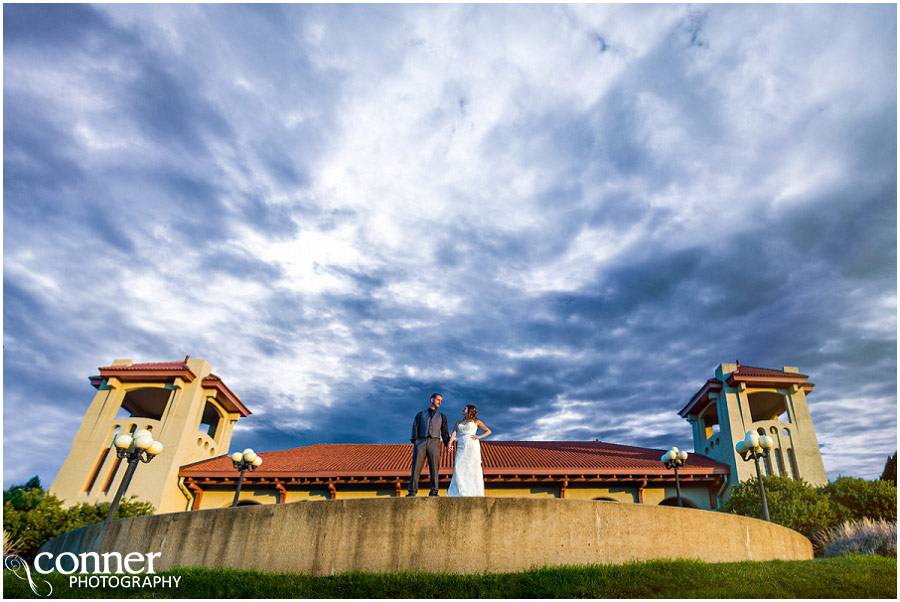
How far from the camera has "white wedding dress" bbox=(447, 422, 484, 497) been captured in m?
9.65

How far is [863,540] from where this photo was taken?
11.3m

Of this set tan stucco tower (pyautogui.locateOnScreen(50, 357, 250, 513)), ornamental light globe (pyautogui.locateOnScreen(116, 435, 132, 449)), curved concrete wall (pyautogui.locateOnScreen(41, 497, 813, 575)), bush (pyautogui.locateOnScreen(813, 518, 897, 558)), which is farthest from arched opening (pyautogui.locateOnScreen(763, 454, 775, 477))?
tan stucco tower (pyautogui.locateOnScreen(50, 357, 250, 513))

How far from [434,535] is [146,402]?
2359 centimetres

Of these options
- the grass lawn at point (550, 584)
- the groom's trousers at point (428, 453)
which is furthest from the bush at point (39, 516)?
the groom's trousers at point (428, 453)

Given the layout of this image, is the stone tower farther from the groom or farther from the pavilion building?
the groom

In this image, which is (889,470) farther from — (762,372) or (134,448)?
(134,448)

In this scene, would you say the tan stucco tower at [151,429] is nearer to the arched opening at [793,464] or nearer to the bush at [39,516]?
the bush at [39,516]

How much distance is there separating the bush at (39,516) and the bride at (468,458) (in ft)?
45.2

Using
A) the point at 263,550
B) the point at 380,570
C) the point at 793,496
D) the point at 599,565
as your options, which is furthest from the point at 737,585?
the point at 793,496

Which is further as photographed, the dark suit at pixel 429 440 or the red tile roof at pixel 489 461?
the red tile roof at pixel 489 461

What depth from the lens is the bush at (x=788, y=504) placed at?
14.9 metres

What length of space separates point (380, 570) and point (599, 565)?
3.39 metres

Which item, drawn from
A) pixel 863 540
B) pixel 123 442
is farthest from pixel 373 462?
pixel 863 540

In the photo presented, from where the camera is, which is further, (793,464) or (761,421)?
(761,421)
